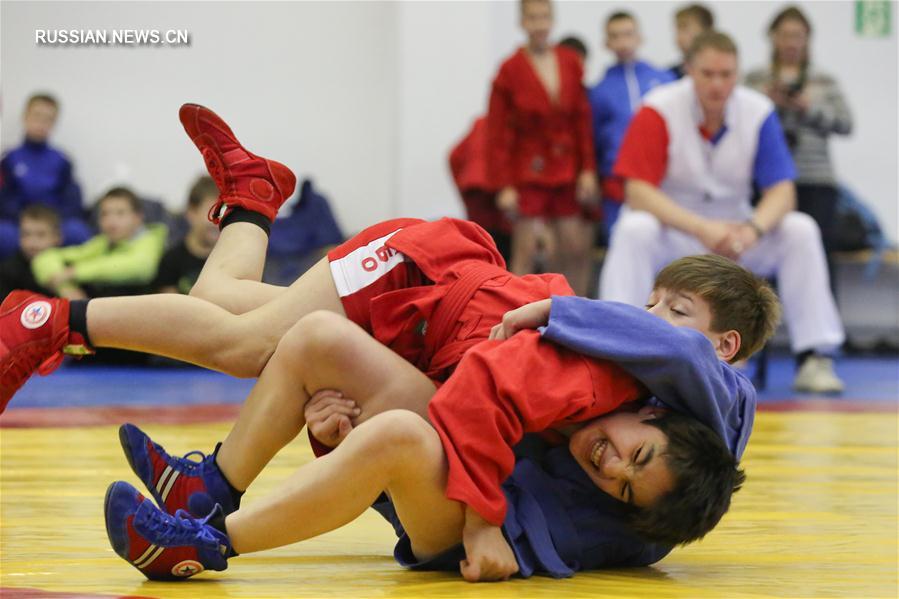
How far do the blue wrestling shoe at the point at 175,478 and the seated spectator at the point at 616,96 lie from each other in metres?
4.30

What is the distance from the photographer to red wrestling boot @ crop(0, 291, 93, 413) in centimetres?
219

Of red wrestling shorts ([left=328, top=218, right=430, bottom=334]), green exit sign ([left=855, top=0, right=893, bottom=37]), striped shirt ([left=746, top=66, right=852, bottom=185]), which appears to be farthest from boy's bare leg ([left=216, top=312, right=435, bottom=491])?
green exit sign ([left=855, top=0, right=893, bottom=37])

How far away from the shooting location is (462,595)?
1.80 m

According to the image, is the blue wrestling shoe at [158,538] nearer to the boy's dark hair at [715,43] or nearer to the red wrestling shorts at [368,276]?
the red wrestling shorts at [368,276]

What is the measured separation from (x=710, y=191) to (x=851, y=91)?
9.29 ft

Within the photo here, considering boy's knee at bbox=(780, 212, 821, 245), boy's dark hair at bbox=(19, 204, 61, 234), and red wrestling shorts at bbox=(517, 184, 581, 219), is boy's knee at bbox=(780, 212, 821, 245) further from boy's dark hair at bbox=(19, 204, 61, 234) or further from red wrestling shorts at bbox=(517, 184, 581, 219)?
boy's dark hair at bbox=(19, 204, 61, 234)

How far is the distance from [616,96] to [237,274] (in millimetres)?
4188

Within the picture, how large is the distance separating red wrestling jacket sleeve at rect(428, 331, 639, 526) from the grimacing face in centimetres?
5

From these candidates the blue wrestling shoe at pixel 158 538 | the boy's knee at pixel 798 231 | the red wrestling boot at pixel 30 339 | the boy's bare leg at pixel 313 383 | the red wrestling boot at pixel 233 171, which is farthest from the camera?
the boy's knee at pixel 798 231

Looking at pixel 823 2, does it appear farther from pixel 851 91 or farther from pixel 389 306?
pixel 389 306

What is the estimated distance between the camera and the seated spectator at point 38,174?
7090 millimetres

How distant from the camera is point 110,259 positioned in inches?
258

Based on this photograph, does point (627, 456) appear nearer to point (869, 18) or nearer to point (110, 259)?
point (110, 259)

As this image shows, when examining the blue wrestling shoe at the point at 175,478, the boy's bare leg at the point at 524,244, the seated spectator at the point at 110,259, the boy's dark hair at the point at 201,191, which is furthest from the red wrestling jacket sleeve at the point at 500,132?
the blue wrestling shoe at the point at 175,478
